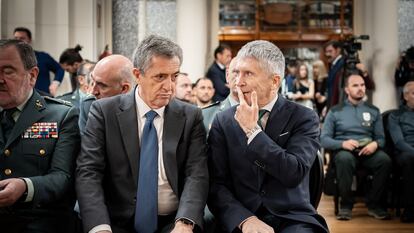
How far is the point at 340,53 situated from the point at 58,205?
18.3 feet

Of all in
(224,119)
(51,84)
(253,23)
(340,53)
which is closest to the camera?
(224,119)

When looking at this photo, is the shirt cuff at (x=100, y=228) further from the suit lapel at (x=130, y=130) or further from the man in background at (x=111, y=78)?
the man in background at (x=111, y=78)

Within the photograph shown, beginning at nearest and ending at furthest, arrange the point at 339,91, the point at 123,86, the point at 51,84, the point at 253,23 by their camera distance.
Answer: the point at 123,86 < the point at 51,84 < the point at 339,91 < the point at 253,23

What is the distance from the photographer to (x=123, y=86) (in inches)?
118

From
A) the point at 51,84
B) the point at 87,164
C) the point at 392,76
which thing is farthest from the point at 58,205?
the point at 392,76

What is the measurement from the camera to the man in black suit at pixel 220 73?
6.96 meters

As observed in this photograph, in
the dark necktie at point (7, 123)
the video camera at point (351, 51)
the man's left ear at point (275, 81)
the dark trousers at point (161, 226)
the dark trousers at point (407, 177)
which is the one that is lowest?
the dark trousers at point (407, 177)

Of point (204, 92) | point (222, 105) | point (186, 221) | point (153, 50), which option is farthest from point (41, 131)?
point (204, 92)

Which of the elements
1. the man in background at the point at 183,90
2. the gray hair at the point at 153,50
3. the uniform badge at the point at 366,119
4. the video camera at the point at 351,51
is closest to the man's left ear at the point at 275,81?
the gray hair at the point at 153,50

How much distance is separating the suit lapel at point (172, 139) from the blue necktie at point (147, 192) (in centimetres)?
5

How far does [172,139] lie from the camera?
2322mm

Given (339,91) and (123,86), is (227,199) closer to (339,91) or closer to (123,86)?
(123,86)

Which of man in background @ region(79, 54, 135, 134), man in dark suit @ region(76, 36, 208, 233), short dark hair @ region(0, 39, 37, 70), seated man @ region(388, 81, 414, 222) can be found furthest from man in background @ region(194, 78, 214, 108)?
short dark hair @ region(0, 39, 37, 70)

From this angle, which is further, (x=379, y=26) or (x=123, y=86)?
(x=379, y=26)
